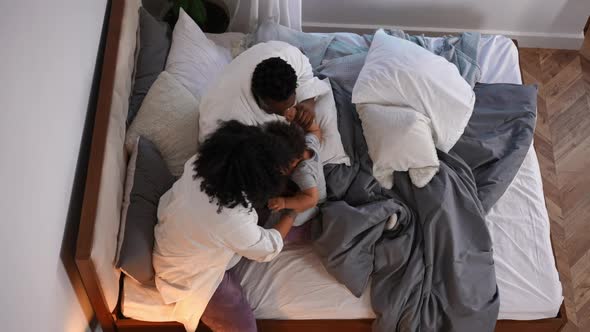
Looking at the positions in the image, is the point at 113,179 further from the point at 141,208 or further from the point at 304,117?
the point at 304,117

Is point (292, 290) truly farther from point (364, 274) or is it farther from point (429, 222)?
point (429, 222)

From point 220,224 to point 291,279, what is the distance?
41cm

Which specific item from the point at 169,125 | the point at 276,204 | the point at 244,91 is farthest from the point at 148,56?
the point at 276,204

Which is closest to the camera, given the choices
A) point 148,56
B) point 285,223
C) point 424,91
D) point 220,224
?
point 220,224

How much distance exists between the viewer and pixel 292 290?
1894 millimetres

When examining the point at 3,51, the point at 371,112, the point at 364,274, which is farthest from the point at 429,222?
the point at 3,51

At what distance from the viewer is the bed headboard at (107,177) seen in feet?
5.20

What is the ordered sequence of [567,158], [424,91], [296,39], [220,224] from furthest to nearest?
[567,158]
[296,39]
[424,91]
[220,224]

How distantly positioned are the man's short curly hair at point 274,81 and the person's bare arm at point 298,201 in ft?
0.90

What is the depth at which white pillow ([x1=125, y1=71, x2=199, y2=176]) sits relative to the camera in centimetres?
196

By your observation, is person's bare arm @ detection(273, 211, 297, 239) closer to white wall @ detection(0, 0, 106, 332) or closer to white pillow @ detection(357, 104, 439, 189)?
white pillow @ detection(357, 104, 439, 189)

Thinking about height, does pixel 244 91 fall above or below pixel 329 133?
above

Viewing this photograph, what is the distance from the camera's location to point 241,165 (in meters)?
1.49

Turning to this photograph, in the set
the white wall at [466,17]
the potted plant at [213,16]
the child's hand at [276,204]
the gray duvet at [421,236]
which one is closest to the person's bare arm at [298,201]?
the child's hand at [276,204]
